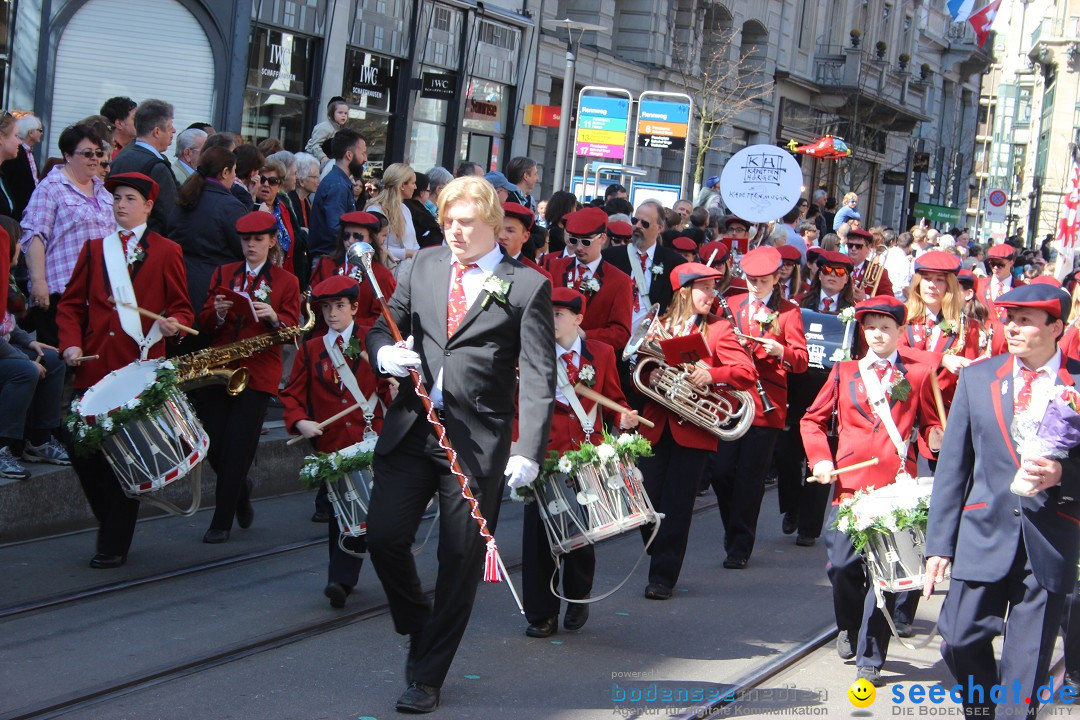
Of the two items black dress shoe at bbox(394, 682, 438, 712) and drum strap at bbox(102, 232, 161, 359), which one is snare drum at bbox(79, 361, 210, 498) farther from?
black dress shoe at bbox(394, 682, 438, 712)

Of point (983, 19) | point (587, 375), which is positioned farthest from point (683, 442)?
point (983, 19)

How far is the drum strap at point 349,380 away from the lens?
26.2 feet

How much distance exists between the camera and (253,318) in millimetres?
8680

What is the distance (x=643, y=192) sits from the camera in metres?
20.9

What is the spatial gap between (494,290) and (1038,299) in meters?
2.16

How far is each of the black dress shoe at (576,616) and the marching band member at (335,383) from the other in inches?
60.1

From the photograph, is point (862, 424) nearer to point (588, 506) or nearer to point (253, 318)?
point (588, 506)

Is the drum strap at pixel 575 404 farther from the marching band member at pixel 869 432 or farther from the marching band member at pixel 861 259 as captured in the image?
the marching band member at pixel 861 259

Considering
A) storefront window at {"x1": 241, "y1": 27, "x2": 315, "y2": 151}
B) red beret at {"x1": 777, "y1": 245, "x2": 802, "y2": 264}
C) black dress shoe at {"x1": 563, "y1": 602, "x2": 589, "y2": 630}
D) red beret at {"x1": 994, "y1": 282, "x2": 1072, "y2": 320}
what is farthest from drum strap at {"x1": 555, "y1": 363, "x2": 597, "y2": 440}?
storefront window at {"x1": 241, "y1": 27, "x2": 315, "y2": 151}

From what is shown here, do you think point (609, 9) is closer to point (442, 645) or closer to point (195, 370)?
point (195, 370)

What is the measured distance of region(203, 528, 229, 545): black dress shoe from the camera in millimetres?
8789

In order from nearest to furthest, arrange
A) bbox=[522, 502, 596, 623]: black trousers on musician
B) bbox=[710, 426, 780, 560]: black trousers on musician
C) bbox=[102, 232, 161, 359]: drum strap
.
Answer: bbox=[522, 502, 596, 623]: black trousers on musician → bbox=[102, 232, 161, 359]: drum strap → bbox=[710, 426, 780, 560]: black trousers on musician

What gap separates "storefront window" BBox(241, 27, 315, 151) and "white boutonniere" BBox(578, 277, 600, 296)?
10670 millimetres

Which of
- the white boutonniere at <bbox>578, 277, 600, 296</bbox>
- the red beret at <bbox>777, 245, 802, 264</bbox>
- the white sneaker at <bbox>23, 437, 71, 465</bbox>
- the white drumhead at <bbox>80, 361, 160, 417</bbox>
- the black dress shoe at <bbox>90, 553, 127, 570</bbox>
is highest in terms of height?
the red beret at <bbox>777, 245, 802, 264</bbox>
